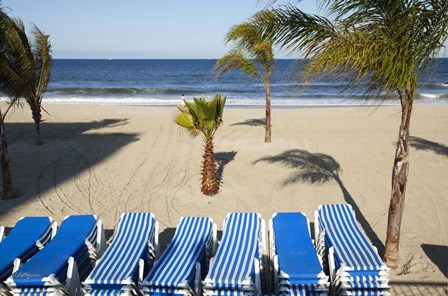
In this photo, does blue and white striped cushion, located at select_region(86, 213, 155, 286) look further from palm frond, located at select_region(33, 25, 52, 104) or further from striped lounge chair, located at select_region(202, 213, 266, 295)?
palm frond, located at select_region(33, 25, 52, 104)

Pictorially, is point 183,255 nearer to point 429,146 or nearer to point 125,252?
point 125,252

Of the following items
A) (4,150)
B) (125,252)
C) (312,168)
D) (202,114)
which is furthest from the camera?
(312,168)

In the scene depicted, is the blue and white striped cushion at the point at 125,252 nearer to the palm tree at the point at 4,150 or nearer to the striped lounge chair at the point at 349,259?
the striped lounge chair at the point at 349,259

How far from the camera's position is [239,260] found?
5.39m

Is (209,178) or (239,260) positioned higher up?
(239,260)

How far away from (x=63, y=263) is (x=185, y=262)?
1546mm

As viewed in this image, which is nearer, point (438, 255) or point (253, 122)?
point (438, 255)

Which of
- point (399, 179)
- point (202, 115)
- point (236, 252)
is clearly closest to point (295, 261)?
point (236, 252)

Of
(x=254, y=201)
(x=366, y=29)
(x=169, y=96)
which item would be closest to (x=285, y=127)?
(x=254, y=201)

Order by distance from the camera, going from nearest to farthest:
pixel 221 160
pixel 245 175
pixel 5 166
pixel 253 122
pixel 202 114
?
pixel 202 114 < pixel 5 166 < pixel 245 175 < pixel 221 160 < pixel 253 122

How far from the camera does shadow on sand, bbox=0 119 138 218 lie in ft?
33.1

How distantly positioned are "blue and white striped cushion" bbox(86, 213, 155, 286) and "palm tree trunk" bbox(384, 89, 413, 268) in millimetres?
3589

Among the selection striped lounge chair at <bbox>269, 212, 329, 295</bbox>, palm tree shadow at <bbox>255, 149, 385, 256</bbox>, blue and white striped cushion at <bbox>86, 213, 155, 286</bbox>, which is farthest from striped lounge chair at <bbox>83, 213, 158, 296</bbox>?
palm tree shadow at <bbox>255, 149, 385, 256</bbox>

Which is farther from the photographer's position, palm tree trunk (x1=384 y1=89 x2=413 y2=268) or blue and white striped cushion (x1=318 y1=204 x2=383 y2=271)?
palm tree trunk (x1=384 y1=89 x2=413 y2=268)
